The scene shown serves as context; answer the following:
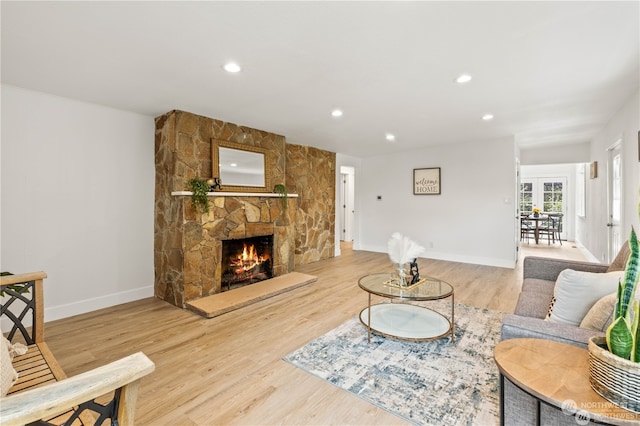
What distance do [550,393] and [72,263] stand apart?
167 inches

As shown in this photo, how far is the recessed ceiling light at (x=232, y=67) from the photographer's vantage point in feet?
7.94

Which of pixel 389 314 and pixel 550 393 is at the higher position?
pixel 550 393

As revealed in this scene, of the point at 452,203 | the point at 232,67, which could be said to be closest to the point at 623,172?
the point at 452,203

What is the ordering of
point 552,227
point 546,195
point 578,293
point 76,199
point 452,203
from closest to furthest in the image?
point 578,293
point 76,199
point 452,203
point 552,227
point 546,195

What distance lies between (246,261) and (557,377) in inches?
152

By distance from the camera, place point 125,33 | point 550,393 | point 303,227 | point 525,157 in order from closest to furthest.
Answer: point 550,393 < point 125,33 < point 303,227 < point 525,157

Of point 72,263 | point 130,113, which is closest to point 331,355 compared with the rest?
point 72,263

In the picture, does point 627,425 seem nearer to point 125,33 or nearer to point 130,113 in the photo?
point 125,33

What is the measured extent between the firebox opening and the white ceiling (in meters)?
1.83

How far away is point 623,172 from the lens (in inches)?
139

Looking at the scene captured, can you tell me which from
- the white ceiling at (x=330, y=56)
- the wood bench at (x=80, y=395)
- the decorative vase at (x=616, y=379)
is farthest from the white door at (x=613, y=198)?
the wood bench at (x=80, y=395)

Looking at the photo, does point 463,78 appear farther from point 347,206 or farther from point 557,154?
point 347,206

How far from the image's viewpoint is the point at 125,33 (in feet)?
6.47

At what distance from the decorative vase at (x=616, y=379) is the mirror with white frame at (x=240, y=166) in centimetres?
387
